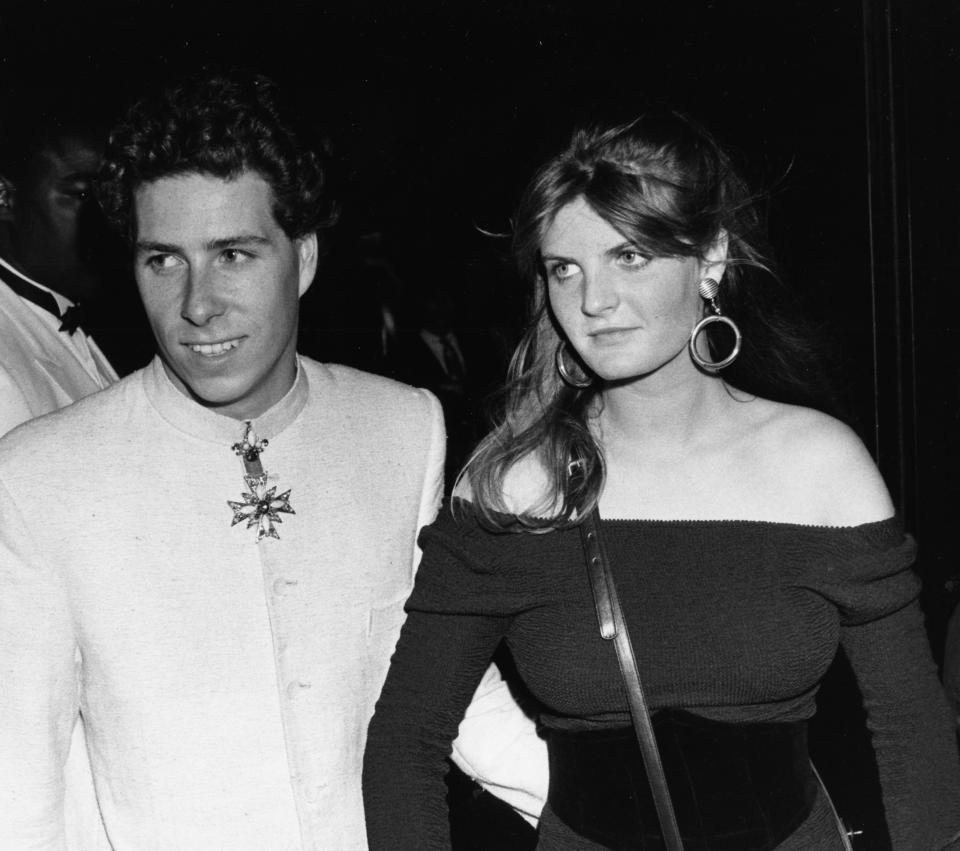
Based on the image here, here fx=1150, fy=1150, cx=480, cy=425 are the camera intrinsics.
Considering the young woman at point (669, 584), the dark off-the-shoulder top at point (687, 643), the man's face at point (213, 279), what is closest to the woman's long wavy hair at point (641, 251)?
the young woman at point (669, 584)

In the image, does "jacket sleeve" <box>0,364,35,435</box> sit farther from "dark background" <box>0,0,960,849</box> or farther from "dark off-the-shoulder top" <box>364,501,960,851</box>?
"dark background" <box>0,0,960,849</box>

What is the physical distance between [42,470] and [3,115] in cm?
146

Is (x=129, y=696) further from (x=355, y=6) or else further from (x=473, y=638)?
(x=355, y=6)

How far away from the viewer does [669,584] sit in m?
1.76

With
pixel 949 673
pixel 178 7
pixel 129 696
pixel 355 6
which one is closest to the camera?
pixel 129 696

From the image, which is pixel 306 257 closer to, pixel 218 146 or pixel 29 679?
pixel 218 146

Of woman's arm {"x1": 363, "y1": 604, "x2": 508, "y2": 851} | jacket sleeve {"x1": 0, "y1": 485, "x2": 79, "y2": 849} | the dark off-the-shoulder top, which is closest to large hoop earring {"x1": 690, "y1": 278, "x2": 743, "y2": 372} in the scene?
the dark off-the-shoulder top

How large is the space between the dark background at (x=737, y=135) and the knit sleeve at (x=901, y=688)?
1.87 meters

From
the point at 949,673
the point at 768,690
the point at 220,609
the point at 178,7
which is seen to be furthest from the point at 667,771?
the point at 178,7

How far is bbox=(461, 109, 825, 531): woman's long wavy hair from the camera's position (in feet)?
5.76

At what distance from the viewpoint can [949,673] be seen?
2773 mm

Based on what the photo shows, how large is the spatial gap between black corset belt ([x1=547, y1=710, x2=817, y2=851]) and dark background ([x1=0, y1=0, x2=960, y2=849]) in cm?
200

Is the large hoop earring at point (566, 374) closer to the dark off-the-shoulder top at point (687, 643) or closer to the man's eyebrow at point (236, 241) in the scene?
the dark off-the-shoulder top at point (687, 643)

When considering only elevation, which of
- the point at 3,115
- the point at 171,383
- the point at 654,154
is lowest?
the point at 171,383
